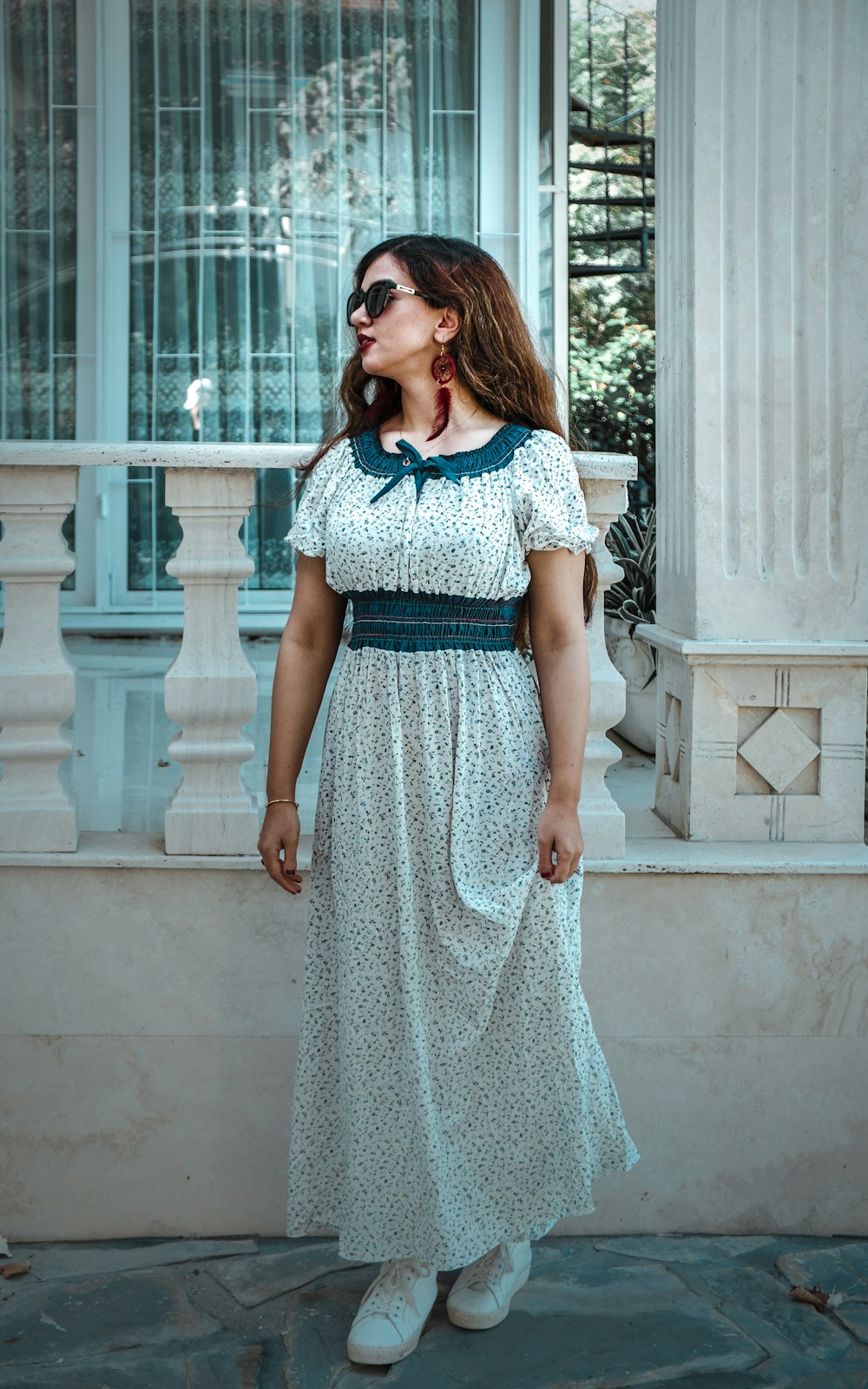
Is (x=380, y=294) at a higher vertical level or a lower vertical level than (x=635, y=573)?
higher

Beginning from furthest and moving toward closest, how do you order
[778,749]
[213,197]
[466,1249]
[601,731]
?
1. [213,197]
2. [778,749]
3. [601,731]
4. [466,1249]

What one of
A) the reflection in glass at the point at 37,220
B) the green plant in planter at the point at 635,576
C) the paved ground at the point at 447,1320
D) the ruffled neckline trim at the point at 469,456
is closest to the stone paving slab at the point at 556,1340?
the paved ground at the point at 447,1320

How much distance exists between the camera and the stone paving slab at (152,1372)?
2361mm

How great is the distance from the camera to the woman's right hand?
8.22 ft

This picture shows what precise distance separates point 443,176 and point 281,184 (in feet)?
2.28

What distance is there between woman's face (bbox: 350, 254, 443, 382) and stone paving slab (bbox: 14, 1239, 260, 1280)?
186 cm

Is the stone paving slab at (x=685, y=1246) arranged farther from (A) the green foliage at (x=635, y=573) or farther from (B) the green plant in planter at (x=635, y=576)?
(A) the green foliage at (x=635, y=573)

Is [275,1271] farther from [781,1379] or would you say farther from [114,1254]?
[781,1379]

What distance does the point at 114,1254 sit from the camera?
2896mm

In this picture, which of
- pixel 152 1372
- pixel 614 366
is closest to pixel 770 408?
pixel 152 1372

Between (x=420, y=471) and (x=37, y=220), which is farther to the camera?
(x=37, y=220)

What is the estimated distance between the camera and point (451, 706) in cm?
234

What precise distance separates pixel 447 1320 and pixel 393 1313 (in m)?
0.17

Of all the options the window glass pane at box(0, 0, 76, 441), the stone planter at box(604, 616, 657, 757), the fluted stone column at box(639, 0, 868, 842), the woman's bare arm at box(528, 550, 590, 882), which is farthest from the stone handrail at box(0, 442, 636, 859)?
the window glass pane at box(0, 0, 76, 441)
